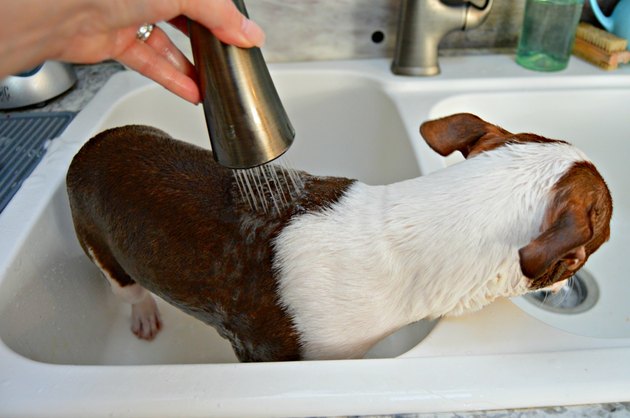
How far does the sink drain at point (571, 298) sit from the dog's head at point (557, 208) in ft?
1.38

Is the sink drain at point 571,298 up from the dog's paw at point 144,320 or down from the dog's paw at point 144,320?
up

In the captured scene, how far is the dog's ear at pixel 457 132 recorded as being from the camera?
868 millimetres

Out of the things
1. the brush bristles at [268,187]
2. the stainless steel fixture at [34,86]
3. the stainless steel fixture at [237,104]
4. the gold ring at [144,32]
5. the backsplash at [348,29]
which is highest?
the gold ring at [144,32]

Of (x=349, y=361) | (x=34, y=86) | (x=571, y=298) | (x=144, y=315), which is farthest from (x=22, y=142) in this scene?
(x=571, y=298)

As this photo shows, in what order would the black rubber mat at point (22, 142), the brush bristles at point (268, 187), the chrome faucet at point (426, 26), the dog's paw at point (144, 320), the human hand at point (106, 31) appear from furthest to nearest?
the chrome faucet at point (426, 26), the dog's paw at point (144, 320), the black rubber mat at point (22, 142), the brush bristles at point (268, 187), the human hand at point (106, 31)

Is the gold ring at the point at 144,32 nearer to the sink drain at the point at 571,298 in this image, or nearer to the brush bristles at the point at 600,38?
the sink drain at the point at 571,298

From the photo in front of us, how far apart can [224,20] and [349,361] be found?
472 millimetres

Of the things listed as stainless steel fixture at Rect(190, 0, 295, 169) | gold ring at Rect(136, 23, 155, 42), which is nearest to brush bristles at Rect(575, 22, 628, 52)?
stainless steel fixture at Rect(190, 0, 295, 169)

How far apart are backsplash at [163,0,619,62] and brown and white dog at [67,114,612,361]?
0.64 meters

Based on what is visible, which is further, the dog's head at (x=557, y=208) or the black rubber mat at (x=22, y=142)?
the black rubber mat at (x=22, y=142)

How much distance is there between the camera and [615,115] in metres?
1.31

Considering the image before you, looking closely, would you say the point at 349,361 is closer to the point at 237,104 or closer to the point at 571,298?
the point at 237,104

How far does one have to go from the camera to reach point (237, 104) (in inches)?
27.4

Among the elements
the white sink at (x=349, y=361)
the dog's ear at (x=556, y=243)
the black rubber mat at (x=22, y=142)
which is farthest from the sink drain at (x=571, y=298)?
the black rubber mat at (x=22, y=142)
